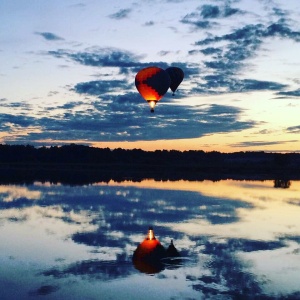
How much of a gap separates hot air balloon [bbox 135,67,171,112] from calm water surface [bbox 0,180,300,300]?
7.13 m

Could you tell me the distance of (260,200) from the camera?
2364 centimetres

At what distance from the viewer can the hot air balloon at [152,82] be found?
89.2ft

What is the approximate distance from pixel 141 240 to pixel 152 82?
15.0m

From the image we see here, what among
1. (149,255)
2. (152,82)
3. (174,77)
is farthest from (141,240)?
(174,77)

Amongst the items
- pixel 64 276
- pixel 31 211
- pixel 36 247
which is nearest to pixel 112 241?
pixel 36 247

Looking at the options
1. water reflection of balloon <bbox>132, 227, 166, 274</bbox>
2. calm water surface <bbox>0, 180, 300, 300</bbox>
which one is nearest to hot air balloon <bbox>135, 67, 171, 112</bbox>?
calm water surface <bbox>0, 180, 300, 300</bbox>

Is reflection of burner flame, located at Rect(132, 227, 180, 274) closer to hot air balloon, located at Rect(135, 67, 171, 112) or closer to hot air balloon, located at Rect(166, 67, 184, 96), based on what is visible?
hot air balloon, located at Rect(135, 67, 171, 112)

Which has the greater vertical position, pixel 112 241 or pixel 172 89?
pixel 172 89

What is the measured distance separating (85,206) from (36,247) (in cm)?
829

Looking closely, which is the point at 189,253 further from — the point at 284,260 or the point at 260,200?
the point at 260,200

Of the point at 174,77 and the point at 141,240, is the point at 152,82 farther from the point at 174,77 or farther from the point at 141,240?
the point at 141,240

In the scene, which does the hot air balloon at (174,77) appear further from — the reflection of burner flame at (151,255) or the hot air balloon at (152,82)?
the reflection of burner flame at (151,255)

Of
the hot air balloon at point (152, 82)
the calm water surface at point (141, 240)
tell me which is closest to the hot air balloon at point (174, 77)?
the hot air balloon at point (152, 82)

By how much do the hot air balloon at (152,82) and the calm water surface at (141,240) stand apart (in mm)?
7126
